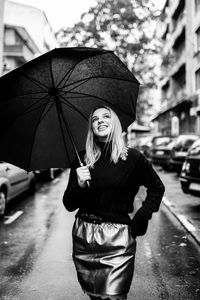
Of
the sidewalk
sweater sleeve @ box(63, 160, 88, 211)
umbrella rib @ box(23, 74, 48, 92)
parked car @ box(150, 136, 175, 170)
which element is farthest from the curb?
parked car @ box(150, 136, 175, 170)

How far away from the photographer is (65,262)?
521cm

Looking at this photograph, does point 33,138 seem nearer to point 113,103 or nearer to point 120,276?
point 113,103

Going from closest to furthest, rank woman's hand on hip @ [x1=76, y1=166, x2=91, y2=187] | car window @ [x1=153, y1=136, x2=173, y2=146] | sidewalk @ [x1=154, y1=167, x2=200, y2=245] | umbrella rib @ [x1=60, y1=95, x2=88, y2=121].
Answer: woman's hand on hip @ [x1=76, y1=166, x2=91, y2=187] < umbrella rib @ [x1=60, y1=95, x2=88, y2=121] < sidewalk @ [x1=154, y1=167, x2=200, y2=245] < car window @ [x1=153, y1=136, x2=173, y2=146]

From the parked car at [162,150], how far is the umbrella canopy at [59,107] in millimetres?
17002

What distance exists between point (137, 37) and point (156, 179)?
28.8 m

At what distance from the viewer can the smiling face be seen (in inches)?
104

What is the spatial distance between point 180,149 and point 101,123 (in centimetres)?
1465

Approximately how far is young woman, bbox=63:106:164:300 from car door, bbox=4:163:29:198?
21.1 feet

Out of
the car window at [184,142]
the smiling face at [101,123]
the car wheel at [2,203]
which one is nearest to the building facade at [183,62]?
the car window at [184,142]

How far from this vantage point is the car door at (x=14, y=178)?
8.92 metres

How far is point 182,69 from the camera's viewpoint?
37906 millimetres

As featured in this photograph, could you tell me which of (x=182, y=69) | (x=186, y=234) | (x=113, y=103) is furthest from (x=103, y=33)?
(x=113, y=103)

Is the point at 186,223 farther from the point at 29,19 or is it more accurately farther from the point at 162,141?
the point at 29,19

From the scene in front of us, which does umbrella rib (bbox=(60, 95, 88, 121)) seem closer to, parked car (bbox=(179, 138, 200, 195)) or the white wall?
parked car (bbox=(179, 138, 200, 195))
